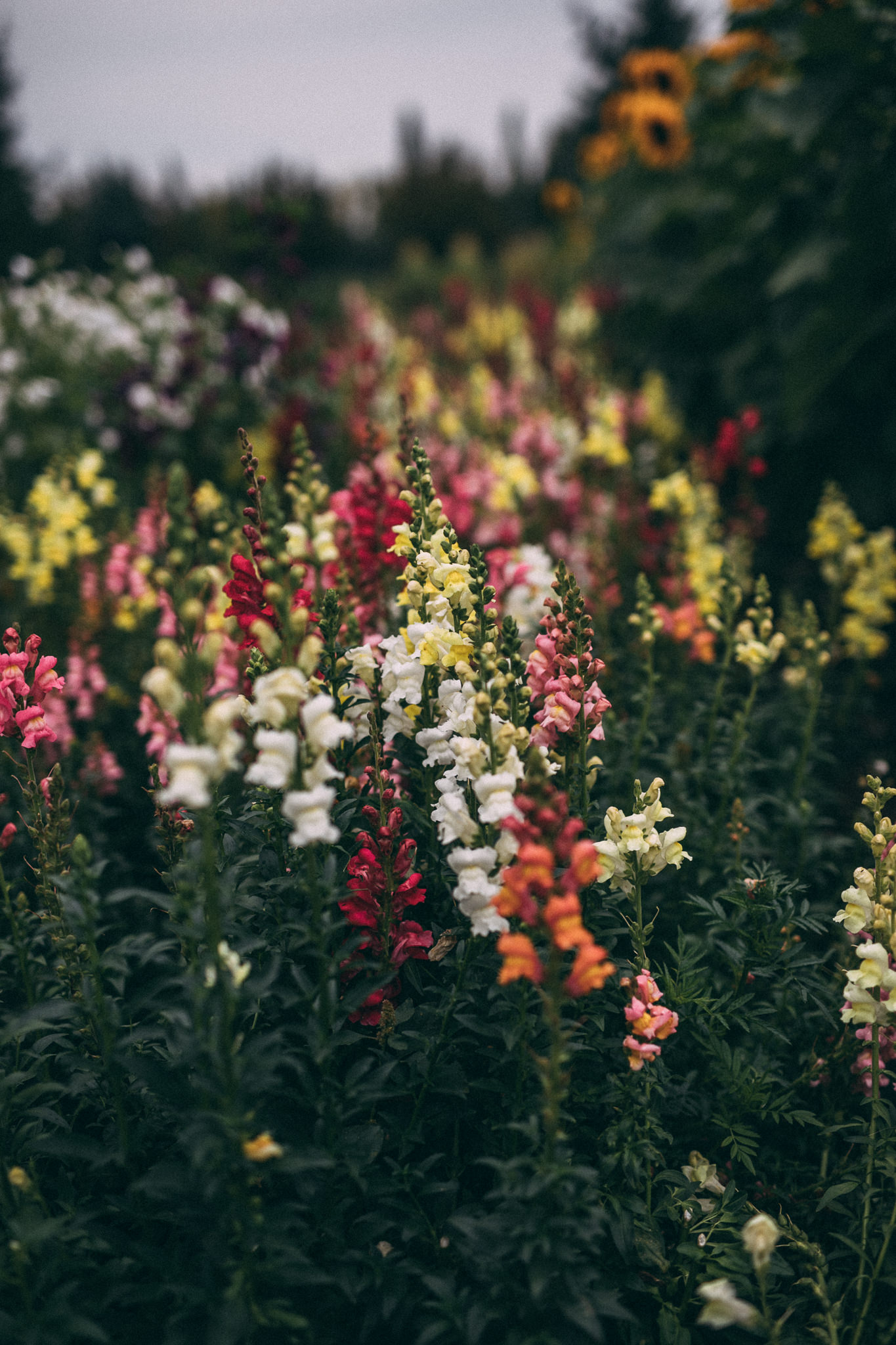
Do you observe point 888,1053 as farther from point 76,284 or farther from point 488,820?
point 76,284

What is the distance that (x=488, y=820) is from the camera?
6.21 feet

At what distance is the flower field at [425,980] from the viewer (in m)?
1.77

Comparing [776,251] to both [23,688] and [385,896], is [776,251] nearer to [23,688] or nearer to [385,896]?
[385,896]

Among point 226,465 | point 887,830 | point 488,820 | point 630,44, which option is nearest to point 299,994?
point 488,820

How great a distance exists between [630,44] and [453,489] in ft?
52.8

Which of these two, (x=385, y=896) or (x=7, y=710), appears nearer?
(x=385, y=896)

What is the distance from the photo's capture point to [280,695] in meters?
1.78

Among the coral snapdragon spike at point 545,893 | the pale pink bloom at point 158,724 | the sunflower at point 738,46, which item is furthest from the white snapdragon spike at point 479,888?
the sunflower at point 738,46

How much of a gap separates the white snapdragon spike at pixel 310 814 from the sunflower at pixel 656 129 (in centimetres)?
1141

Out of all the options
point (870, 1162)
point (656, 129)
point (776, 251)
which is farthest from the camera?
point (656, 129)

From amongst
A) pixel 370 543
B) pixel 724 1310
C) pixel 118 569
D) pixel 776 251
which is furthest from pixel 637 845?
pixel 776 251

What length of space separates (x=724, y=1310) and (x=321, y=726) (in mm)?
1551

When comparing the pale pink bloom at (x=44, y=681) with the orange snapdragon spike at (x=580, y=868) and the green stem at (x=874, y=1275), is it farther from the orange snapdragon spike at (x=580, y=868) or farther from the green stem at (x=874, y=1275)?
the green stem at (x=874, y=1275)

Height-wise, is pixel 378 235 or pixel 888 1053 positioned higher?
pixel 378 235
